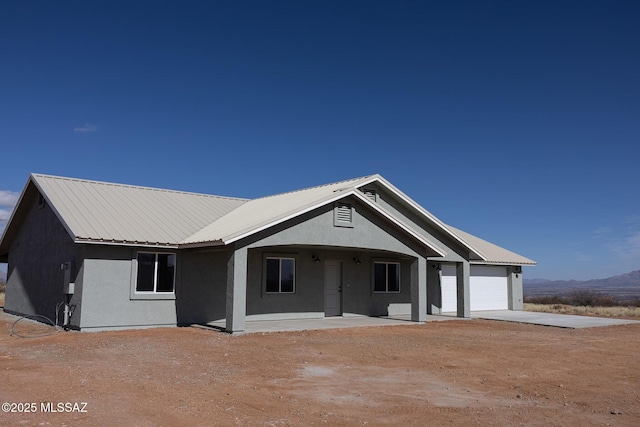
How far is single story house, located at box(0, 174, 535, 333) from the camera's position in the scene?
16.0 m

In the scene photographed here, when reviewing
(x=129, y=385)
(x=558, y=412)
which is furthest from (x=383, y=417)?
(x=129, y=385)

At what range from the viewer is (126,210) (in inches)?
728

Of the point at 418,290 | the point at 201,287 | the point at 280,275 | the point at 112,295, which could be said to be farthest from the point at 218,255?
the point at 418,290

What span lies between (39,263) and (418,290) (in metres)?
13.2

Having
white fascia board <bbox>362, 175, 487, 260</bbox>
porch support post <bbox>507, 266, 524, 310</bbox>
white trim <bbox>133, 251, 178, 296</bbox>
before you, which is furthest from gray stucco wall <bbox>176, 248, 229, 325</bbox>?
porch support post <bbox>507, 266, 524, 310</bbox>

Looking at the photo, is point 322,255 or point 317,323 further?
point 322,255

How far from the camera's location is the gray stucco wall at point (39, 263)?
674 inches

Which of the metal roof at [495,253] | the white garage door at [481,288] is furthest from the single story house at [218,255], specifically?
the metal roof at [495,253]

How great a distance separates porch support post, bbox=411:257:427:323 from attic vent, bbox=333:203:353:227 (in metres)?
3.52

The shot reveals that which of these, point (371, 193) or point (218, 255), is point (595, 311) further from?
point (218, 255)

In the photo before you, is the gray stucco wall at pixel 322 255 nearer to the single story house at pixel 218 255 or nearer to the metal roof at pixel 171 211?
the single story house at pixel 218 255

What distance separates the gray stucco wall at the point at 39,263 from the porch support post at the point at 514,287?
66.5 ft

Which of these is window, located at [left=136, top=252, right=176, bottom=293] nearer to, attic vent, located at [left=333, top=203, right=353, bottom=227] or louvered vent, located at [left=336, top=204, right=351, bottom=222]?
attic vent, located at [left=333, top=203, right=353, bottom=227]

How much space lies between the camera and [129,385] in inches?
340
